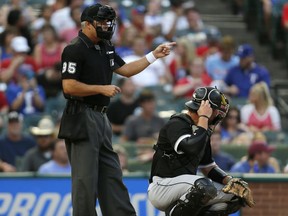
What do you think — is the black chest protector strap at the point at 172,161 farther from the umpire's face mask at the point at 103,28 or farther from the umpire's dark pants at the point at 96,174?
the umpire's face mask at the point at 103,28

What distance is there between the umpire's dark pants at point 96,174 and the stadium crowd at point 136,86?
330cm

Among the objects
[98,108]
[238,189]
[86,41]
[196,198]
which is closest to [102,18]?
[86,41]

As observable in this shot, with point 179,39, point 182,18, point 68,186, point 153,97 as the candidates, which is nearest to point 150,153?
point 153,97

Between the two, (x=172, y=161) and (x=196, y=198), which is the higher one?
(x=172, y=161)

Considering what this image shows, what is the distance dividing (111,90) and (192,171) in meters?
1.07

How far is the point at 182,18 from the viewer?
696 inches

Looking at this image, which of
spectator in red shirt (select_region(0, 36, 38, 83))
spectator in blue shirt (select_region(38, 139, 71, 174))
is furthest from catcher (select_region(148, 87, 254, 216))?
spectator in red shirt (select_region(0, 36, 38, 83))

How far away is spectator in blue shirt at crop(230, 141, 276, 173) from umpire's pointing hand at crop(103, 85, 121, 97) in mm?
4233

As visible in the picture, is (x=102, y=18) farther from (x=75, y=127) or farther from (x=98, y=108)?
(x=75, y=127)

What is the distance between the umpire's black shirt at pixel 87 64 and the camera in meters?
8.65

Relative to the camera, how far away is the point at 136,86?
14.9 metres

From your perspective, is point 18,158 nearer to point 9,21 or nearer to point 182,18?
point 9,21

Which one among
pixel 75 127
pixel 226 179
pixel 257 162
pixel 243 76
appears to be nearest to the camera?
pixel 75 127

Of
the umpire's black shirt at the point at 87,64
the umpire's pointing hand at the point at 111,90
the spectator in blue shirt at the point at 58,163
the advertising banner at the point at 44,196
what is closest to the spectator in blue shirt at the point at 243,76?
the spectator in blue shirt at the point at 58,163
